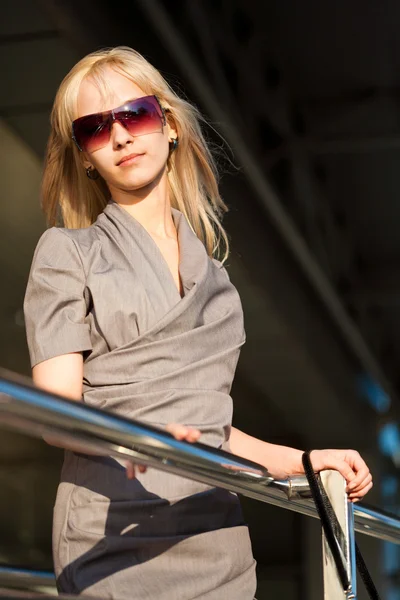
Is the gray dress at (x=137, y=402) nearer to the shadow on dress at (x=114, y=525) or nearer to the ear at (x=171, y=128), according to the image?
the shadow on dress at (x=114, y=525)

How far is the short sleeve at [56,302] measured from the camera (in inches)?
58.0

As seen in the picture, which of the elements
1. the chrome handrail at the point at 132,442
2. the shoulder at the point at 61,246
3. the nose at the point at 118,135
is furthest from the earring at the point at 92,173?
the chrome handrail at the point at 132,442

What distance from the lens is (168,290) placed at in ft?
5.41

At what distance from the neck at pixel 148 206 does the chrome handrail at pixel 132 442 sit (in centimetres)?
55

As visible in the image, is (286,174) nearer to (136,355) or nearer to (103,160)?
(103,160)

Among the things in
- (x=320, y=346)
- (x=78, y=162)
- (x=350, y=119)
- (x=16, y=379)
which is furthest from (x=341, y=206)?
(x=16, y=379)

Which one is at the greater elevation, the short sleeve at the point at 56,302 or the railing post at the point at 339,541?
the short sleeve at the point at 56,302

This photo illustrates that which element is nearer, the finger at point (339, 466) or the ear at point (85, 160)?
the finger at point (339, 466)

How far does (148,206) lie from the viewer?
1.82m

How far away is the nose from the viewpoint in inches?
68.2

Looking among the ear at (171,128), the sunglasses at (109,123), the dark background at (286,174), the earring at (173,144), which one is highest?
the sunglasses at (109,123)

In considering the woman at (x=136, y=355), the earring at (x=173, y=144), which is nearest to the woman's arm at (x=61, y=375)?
the woman at (x=136, y=355)

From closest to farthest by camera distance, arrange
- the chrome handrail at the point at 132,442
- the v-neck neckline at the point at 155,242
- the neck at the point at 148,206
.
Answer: the chrome handrail at the point at 132,442, the v-neck neckline at the point at 155,242, the neck at the point at 148,206

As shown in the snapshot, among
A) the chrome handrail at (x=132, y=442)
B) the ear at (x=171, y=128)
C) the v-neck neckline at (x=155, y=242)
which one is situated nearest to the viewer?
the chrome handrail at (x=132, y=442)
